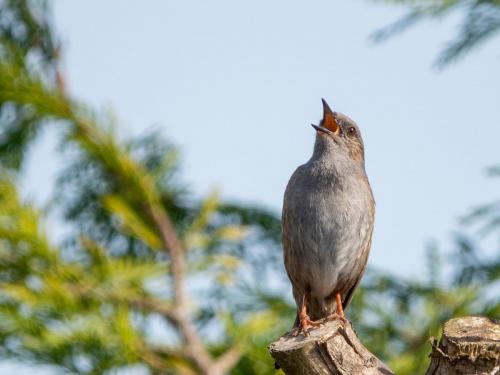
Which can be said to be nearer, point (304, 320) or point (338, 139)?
point (304, 320)

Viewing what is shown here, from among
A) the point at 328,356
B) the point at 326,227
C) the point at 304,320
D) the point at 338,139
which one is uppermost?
the point at 338,139

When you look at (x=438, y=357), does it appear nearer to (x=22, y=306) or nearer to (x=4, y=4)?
(x=22, y=306)

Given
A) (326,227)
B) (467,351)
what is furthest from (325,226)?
(467,351)

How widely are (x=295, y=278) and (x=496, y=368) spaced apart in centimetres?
283

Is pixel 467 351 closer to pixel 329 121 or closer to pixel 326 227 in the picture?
pixel 326 227

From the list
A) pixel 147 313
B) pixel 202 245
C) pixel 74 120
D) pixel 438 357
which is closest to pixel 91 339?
pixel 147 313

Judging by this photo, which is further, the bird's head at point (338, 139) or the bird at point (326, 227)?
the bird's head at point (338, 139)

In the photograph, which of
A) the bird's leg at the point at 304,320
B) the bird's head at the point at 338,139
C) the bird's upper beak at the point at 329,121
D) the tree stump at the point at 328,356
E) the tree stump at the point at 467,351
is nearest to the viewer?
the tree stump at the point at 467,351

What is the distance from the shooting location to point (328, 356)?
508 cm

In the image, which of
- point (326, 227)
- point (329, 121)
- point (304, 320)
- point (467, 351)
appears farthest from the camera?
point (329, 121)

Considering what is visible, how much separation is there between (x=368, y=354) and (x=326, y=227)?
2062 millimetres

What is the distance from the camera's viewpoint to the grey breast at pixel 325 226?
717 centimetres

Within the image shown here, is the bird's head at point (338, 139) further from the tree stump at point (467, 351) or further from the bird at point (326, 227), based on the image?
the tree stump at point (467, 351)

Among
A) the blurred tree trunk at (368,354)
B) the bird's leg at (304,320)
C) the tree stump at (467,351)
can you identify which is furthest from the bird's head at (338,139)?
the tree stump at (467,351)
